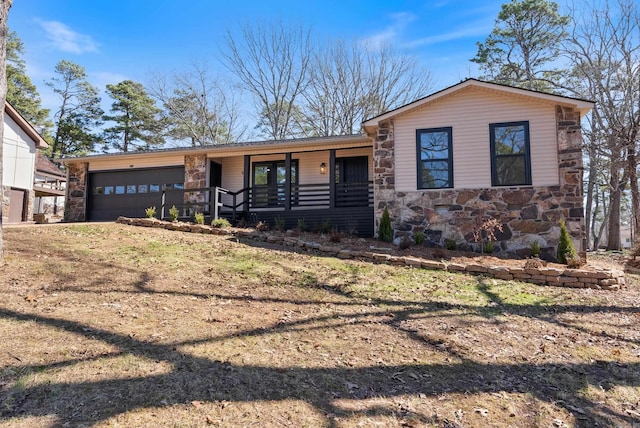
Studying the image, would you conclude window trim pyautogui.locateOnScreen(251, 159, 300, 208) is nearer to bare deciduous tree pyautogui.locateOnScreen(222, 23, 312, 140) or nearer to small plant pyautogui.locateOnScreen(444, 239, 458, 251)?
small plant pyautogui.locateOnScreen(444, 239, 458, 251)

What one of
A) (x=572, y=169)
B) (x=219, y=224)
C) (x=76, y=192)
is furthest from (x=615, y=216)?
(x=76, y=192)

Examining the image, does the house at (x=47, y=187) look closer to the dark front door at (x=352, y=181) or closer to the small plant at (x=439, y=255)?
the dark front door at (x=352, y=181)

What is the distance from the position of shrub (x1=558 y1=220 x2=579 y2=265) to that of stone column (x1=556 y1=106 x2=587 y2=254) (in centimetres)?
80

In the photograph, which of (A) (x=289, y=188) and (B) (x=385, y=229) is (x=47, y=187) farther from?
(B) (x=385, y=229)

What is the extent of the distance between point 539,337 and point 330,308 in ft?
7.53

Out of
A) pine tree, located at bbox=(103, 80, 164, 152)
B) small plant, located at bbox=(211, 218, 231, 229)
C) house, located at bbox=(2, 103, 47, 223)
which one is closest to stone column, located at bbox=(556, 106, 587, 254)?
small plant, located at bbox=(211, 218, 231, 229)

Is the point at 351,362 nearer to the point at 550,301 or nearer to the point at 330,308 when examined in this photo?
the point at 330,308

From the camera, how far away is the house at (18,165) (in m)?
17.0

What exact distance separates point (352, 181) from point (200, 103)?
15.8m

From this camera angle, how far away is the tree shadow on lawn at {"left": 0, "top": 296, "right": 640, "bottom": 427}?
2338 millimetres

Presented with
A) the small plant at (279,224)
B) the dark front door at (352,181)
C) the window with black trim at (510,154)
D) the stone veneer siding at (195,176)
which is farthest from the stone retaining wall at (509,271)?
the stone veneer siding at (195,176)

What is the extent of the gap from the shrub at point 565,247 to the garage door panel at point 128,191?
1186 centimetres

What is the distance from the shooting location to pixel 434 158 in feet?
32.0

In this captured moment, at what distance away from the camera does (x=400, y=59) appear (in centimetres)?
2109
